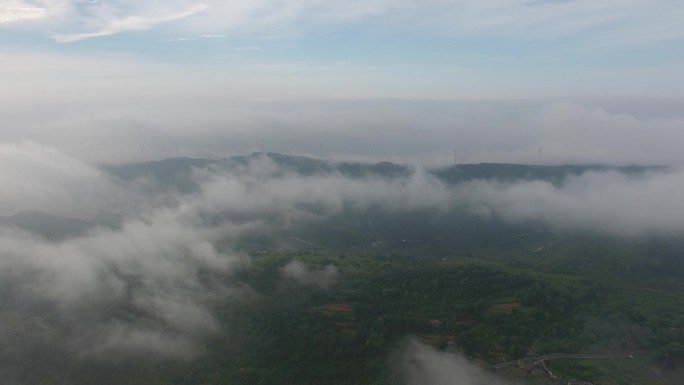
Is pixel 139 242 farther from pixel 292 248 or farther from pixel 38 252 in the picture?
pixel 292 248

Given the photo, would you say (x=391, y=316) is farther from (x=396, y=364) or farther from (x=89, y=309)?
(x=89, y=309)

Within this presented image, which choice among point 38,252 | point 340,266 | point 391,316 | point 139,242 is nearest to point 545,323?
point 391,316

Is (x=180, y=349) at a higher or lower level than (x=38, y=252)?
lower

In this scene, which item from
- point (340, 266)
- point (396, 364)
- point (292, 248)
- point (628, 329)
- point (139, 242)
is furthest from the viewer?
point (292, 248)

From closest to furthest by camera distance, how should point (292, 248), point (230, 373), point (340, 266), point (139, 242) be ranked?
point (230, 373)
point (340, 266)
point (139, 242)
point (292, 248)

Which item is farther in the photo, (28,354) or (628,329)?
(628,329)

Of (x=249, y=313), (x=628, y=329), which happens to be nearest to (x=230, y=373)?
(x=249, y=313)
